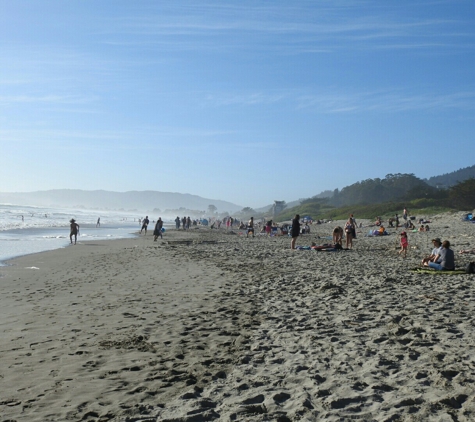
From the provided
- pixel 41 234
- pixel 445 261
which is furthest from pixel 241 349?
pixel 41 234

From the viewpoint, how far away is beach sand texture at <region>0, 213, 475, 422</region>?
14.1 feet

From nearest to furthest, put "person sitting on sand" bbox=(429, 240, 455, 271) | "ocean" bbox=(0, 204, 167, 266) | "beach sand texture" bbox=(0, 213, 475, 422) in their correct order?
"beach sand texture" bbox=(0, 213, 475, 422)
"person sitting on sand" bbox=(429, 240, 455, 271)
"ocean" bbox=(0, 204, 167, 266)

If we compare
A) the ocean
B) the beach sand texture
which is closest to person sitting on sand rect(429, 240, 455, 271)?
the beach sand texture

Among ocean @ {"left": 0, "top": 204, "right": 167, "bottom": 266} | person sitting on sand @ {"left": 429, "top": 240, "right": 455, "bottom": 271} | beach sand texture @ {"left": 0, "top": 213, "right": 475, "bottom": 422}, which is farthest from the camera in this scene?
ocean @ {"left": 0, "top": 204, "right": 167, "bottom": 266}

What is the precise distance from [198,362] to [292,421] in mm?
1990

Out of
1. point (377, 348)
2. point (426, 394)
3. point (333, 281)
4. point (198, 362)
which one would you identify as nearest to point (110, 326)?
point (198, 362)

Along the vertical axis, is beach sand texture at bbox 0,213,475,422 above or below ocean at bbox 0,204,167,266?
below

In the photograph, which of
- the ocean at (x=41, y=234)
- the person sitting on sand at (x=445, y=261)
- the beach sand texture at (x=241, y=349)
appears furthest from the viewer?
the ocean at (x=41, y=234)

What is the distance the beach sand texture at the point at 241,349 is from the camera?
430 centimetres

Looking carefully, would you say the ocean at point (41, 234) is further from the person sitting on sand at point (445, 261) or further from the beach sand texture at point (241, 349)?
the person sitting on sand at point (445, 261)

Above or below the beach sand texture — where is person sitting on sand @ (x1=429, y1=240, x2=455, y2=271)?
above

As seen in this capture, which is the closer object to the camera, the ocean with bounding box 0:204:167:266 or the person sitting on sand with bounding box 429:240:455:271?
the person sitting on sand with bounding box 429:240:455:271

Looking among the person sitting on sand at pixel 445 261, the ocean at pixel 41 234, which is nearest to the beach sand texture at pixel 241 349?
the person sitting on sand at pixel 445 261

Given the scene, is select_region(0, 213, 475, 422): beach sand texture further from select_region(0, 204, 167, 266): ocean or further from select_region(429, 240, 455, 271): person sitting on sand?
select_region(0, 204, 167, 266): ocean
